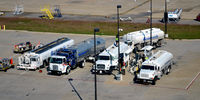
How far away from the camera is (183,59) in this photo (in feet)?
182

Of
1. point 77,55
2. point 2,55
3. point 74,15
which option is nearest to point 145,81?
point 77,55

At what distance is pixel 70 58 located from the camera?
50.2 m

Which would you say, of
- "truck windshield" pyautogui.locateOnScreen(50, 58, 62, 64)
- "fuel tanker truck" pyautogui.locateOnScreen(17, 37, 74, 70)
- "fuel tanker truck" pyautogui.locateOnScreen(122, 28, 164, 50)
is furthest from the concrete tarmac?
"fuel tanker truck" pyautogui.locateOnScreen(122, 28, 164, 50)

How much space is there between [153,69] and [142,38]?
15.6 meters

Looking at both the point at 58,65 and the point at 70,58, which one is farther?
the point at 70,58

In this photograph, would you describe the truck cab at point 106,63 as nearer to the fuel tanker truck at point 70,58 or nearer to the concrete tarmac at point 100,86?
the concrete tarmac at point 100,86

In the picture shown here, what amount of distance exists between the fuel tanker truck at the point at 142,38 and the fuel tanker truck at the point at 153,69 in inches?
416

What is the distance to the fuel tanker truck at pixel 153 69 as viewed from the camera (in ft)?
145

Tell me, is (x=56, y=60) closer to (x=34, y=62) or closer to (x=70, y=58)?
(x=70, y=58)

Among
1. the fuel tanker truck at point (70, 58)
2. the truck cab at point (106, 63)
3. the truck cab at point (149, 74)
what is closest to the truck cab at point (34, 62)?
the fuel tanker truck at point (70, 58)

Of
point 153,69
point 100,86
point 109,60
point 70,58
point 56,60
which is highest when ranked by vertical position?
point 70,58

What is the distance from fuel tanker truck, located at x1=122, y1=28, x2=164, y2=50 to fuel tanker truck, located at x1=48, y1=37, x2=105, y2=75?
7.32 metres

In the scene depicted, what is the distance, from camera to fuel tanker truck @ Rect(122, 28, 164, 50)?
5928 centimetres

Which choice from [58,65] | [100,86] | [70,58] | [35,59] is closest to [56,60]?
[58,65]
